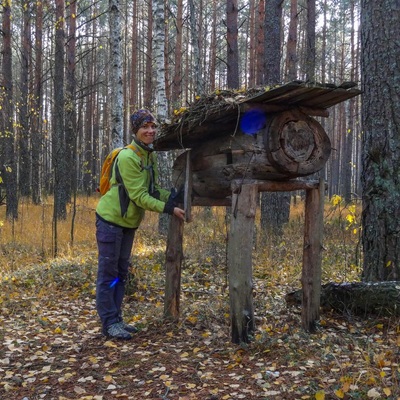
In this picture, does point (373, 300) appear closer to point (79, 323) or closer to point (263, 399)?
point (263, 399)

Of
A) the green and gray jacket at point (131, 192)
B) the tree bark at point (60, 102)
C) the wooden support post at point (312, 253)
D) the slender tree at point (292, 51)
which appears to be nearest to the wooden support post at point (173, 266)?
the green and gray jacket at point (131, 192)

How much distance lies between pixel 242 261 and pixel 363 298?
144cm

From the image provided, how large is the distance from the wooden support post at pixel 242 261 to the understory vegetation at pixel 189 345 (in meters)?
0.20

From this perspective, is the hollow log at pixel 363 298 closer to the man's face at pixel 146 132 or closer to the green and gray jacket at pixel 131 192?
the green and gray jacket at pixel 131 192

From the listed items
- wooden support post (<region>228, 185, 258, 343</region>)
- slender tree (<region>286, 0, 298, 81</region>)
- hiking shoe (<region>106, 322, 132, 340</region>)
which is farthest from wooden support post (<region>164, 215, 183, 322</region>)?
slender tree (<region>286, 0, 298, 81</region>)

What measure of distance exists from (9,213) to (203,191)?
11.8m

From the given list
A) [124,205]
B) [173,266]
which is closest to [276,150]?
[124,205]

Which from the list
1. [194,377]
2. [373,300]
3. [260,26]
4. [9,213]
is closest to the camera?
[194,377]

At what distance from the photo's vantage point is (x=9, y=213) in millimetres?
14773

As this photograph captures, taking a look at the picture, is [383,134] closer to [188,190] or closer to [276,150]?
[276,150]

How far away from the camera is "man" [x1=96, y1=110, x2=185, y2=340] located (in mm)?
4496

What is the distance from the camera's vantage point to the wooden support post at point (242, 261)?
13.5ft

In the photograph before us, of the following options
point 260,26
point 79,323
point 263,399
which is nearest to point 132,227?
point 79,323

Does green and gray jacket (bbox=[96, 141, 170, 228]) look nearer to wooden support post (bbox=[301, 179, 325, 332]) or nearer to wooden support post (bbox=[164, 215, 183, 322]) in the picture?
wooden support post (bbox=[164, 215, 183, 322])
